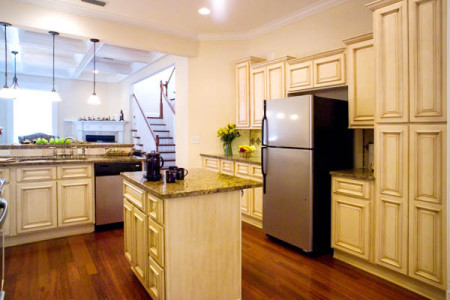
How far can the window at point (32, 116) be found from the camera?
27.6ft

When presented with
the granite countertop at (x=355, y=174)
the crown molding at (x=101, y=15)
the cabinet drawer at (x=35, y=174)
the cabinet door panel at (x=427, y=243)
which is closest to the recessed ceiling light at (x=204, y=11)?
the crown molding at (x=101, y=15)

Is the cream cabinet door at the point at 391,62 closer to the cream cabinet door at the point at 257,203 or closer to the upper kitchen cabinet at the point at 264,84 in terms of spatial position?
the upper kitchen cabinet at the point at 264,84

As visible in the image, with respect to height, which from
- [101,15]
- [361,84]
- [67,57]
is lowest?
[361,84]

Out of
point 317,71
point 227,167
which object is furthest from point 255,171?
point 317,71

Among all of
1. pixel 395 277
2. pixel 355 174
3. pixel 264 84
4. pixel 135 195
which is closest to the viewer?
pixel 135 195

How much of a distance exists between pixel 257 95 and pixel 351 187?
2020 millimetres

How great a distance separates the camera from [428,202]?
2.28 metres

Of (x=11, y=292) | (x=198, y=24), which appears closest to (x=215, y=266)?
(x=11, y=292)

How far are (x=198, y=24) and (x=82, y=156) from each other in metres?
2.57

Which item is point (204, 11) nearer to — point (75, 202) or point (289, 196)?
point (289, 196)

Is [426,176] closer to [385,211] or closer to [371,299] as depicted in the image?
[385,211]

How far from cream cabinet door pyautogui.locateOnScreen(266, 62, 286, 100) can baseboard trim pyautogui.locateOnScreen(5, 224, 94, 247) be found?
2.99 metres

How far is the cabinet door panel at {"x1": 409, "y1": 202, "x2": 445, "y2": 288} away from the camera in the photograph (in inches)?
87.3

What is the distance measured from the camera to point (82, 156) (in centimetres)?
423
